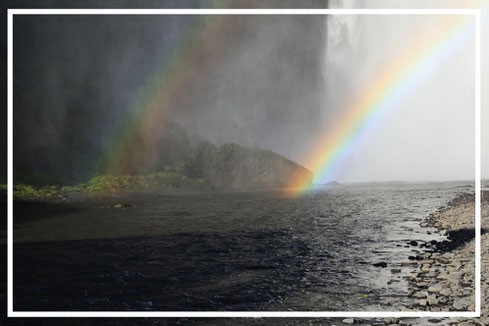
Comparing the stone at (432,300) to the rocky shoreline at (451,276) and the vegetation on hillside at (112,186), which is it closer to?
the rocky shoreline at (451,276)

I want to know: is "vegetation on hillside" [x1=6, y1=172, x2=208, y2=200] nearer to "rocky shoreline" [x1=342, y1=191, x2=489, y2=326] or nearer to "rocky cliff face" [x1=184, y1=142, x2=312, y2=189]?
"rocky cliff face" [x1=184, y1=142, x2=312, y2=189]

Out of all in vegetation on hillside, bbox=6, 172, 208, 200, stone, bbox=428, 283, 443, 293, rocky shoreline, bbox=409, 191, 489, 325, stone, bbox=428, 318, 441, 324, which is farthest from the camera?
vegetation on hillside, bbox=6, 172, 208, 200

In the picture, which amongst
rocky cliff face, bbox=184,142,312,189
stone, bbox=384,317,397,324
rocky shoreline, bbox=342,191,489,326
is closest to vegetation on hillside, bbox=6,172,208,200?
rocky cliff face, bbox=184,142,312,189

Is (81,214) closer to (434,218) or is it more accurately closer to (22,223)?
(22,223)

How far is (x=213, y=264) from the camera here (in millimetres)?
15812

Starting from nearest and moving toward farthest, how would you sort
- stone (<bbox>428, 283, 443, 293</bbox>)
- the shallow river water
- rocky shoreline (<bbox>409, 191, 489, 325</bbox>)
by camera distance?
rocky shoreline (<bbox>409, 191, 489, 325</bbox>) → stone (<bbox>428, 283, 443, 293</bbox>) → the shallow river water

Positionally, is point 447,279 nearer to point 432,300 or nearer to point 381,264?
point 432,300

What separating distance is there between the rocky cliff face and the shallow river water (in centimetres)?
6675

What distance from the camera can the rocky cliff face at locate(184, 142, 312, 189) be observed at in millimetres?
95625

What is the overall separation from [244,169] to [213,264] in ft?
272

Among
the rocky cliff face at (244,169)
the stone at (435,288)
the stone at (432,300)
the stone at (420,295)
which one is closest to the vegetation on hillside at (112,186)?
the rocky cliff face at (244,169)

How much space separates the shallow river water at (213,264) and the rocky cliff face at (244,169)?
66.7 metres

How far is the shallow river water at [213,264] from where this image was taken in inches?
448

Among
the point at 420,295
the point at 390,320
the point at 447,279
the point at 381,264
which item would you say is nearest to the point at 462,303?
the point at 420,295
